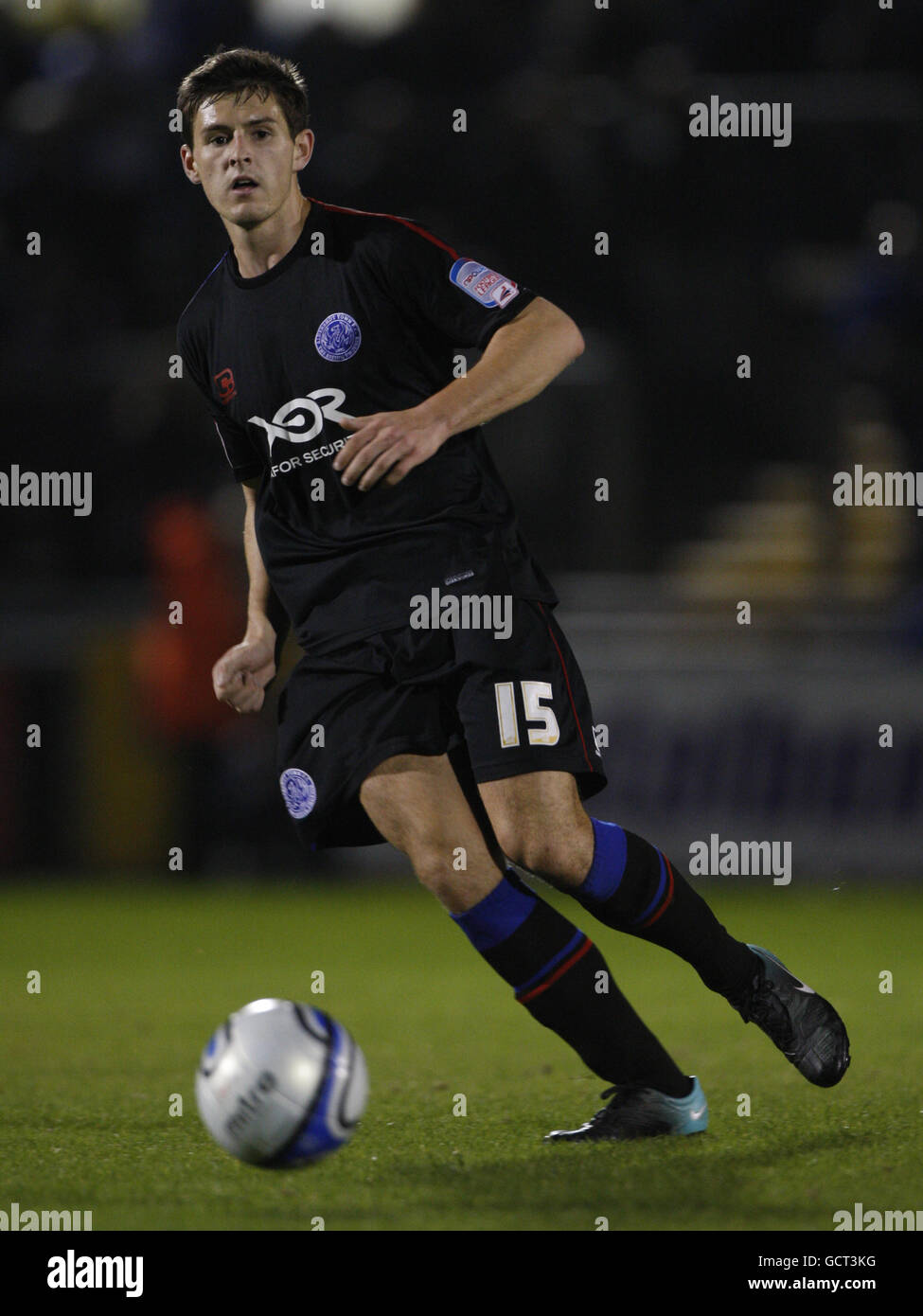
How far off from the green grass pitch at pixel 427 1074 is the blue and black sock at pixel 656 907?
1.17 ft

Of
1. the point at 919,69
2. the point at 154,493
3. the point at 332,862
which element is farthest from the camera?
the point at 919,69

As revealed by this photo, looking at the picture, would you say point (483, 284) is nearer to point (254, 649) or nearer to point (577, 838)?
point (254, 649)

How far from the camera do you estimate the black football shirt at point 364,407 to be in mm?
3938

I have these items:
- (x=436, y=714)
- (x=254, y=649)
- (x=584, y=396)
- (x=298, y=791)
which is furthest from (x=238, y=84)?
(x=584, y=396)

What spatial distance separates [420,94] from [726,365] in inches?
104

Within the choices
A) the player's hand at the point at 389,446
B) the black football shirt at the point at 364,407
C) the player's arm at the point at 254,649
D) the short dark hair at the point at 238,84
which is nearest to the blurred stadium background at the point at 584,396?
the player's arm at the point at 254,649

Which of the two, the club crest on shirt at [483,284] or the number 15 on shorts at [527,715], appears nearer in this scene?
the number 15 on shorts at [527,715]

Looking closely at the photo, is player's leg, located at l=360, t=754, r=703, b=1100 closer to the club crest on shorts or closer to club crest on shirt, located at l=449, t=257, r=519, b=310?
the club crest on shorts

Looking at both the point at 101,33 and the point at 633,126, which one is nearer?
the point at 633,126

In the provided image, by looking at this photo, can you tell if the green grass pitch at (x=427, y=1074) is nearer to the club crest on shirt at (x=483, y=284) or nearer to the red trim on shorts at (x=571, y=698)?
the red trim on shorts at (x=571, y=698)

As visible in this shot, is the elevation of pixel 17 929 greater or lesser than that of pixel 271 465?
lesser

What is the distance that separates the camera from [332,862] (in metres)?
9.58

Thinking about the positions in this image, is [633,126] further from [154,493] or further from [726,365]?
[154,493]

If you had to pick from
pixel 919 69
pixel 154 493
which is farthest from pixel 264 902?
pixel 919 69
